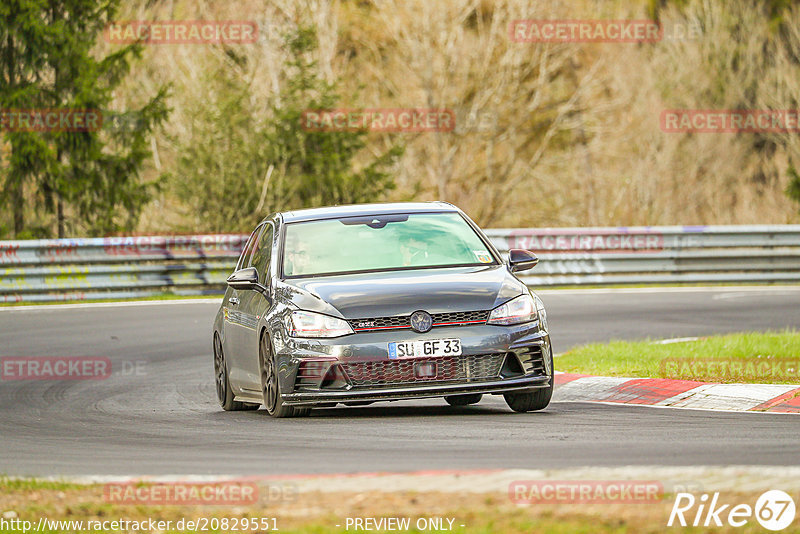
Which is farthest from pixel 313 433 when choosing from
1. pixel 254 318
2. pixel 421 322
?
pixel 254 318

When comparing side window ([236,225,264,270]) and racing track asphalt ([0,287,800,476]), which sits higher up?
side window ([236,225,264,270])

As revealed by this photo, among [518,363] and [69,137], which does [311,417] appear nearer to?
[518,363]

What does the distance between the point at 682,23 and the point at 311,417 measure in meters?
42.5

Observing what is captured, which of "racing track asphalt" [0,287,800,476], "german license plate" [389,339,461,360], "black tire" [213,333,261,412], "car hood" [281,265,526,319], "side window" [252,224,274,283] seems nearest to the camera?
"racing track asphalt" [0,287,800,476]

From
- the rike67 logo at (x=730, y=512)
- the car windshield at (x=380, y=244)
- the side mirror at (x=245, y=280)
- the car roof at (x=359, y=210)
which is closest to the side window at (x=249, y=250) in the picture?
the car roof at (x=359, y=210)

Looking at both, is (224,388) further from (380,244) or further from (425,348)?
(425,348)

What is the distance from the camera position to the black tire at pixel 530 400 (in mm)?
10195

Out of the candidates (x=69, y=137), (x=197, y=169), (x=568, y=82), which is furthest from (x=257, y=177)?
(x=568, y=82)

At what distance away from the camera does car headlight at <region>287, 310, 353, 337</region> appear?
381 inches

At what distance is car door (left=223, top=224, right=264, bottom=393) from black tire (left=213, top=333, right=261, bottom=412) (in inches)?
4.9

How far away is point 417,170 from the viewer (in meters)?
42.8

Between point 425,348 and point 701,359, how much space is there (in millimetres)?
4266

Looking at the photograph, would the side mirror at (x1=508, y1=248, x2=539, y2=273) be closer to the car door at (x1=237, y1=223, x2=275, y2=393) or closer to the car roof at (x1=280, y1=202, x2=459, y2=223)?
the car roof at (x1=280, y1=202, x2=459, y2=223)

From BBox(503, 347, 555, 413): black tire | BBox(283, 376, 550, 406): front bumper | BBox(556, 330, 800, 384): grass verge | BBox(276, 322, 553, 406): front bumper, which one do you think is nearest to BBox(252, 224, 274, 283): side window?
BBox(276, 322, 553, 406): front bumper
